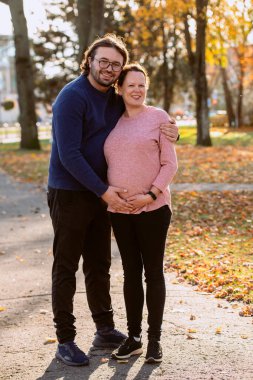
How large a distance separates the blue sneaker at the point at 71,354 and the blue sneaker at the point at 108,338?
0.31 m

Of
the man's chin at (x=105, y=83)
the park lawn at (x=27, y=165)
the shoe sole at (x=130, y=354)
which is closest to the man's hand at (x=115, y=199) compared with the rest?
the man's chin at (x=105, y=83)

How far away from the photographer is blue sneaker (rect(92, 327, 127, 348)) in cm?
498

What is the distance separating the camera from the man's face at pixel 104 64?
15.0ft

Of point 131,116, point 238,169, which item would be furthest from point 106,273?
point 238,169

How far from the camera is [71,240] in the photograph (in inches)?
185

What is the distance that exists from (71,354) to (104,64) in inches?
73.6

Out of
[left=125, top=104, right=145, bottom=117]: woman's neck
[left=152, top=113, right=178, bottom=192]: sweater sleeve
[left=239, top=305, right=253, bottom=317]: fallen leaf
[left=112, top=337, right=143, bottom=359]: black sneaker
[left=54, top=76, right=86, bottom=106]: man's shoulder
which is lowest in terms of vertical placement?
[left=239, top=305, right=253, bottom=317]: fallen leaf

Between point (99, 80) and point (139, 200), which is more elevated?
point (99, 80)

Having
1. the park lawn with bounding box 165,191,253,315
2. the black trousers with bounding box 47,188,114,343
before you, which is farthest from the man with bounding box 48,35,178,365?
the park lawn with bounding box 165,191,253,315

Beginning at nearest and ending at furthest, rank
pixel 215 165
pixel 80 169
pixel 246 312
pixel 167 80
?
1. pixel 80 169
2. pixel 246 312
3. pixel 215 165
4. pixel 167 80

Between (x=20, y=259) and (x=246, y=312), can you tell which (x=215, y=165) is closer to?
(x=20, y=259)

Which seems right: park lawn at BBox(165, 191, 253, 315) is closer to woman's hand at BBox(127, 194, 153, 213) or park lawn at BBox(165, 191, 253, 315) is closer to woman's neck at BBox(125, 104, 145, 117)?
woman's hand at BBox(127, 194, 153, 213)

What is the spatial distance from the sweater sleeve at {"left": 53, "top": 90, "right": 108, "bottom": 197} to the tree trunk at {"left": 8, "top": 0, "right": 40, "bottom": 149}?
895 inches

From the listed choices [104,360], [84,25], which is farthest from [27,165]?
[104,360]
